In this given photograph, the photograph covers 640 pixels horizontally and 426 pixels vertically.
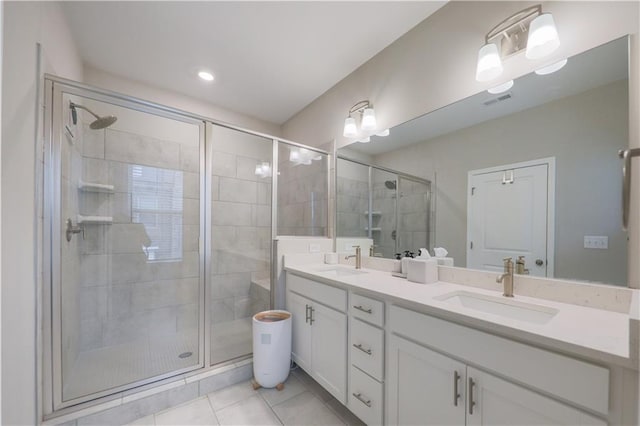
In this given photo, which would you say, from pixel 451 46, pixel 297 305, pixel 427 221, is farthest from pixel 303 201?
pixel 451 46

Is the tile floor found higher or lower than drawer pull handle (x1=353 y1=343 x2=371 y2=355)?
lower

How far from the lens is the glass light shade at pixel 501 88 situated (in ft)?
4.36

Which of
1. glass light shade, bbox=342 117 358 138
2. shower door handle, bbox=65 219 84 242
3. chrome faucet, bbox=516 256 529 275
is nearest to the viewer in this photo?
chrome faucet, bbox=516 256 529 275

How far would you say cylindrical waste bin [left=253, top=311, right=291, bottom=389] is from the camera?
1.78 meters

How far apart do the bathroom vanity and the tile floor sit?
0.18m

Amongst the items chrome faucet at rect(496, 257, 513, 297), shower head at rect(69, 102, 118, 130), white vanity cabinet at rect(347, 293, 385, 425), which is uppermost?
shower head at rect(69, 102, 118, 130)

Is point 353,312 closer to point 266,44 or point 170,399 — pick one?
point 170,399

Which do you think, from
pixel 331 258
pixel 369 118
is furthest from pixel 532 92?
pixel 331 258

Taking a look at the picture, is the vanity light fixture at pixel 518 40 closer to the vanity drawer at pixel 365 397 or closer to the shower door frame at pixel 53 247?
the vanity drawer at pixel 365 397

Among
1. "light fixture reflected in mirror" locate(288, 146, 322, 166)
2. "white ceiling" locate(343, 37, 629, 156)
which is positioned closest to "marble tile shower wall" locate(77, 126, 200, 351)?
"light fixture reflected in mirror" locate(288, 146, 322, 166)

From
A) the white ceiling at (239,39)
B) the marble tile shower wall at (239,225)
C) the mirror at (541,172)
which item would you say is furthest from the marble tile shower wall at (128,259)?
the mirror at (541,172)

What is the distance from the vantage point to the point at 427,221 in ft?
5.74

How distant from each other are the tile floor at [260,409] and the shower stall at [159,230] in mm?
250

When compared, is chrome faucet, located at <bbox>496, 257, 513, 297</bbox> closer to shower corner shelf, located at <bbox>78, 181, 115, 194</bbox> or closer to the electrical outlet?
the electrical outlet
